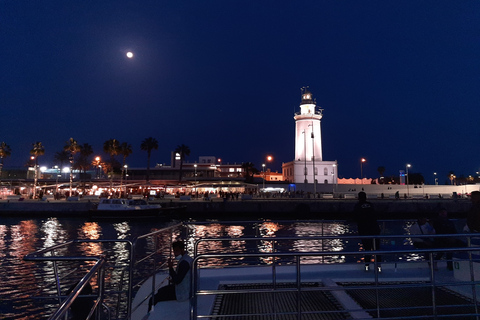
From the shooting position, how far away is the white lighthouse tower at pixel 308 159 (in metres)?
72.4

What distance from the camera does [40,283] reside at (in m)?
12.6

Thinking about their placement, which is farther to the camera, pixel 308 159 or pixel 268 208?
pixel 308 159

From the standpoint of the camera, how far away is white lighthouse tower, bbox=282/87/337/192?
72375 mm

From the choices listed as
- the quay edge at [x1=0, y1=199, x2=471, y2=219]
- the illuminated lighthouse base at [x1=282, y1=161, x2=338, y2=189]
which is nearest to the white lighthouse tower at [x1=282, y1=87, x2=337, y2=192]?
the illuminated lighthouse base at [x1=282, y1=161, x2=338, y2=189]

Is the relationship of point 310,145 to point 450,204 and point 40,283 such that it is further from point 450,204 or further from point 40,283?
point 40,283

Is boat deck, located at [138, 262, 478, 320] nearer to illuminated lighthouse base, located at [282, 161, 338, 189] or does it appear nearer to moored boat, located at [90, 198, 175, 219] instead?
moored boat, located at [90, 198, 175, 219]

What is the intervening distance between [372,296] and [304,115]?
74.0 m

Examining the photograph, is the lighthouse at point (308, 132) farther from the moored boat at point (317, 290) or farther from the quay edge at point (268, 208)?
the moored boat at point (317, 290)

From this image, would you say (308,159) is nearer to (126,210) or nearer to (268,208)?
(268,208)

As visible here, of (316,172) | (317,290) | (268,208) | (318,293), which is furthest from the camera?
(316,172)

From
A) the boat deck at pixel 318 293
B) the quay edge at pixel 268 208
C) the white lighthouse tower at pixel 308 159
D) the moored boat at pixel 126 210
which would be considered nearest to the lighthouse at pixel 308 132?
the white lighthouse tower at pixel 308 159

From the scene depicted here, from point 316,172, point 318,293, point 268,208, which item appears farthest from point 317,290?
point 316,172

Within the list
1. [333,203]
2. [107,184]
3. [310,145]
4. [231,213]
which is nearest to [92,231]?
[231,213]

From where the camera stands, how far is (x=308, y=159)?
7338cm
